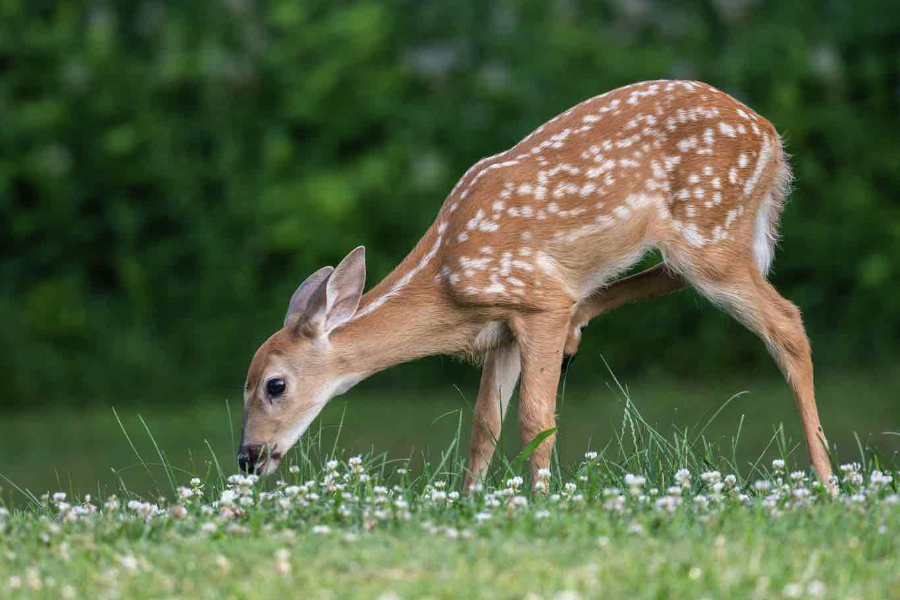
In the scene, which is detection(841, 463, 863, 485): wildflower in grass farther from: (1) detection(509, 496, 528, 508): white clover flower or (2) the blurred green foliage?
(2) the blurred green foliage

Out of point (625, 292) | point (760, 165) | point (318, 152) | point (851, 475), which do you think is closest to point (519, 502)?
point (851, 475)

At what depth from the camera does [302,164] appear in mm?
11812

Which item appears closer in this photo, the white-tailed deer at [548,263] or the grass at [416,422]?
the white-tailed deer at [548,263]

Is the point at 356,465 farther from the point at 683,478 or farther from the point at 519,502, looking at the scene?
the point at 683,478

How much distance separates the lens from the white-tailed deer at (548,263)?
6.24 metres

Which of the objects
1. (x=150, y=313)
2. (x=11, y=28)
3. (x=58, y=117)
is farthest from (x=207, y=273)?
(x=11, y=28)

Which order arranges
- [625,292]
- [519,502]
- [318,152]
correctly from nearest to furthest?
[519,502] < [625,292] < [318,152]

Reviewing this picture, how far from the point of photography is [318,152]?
38.7 feet

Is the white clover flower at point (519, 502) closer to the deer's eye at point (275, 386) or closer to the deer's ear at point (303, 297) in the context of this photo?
the deer's eye at point (275, 386)

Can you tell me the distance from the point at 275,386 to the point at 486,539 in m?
1.94

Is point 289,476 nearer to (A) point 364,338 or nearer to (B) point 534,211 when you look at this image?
(A) point 364,338

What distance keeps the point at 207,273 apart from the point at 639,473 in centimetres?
597

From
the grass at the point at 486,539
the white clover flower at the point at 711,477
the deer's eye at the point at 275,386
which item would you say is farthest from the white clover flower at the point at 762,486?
the deer's eye at the point at 275,386

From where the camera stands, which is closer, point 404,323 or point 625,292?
point 404,323
